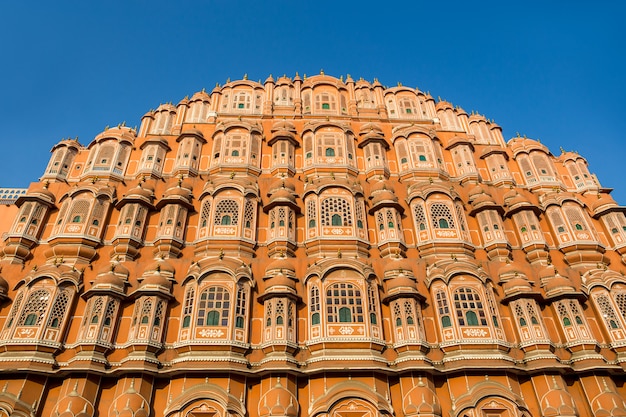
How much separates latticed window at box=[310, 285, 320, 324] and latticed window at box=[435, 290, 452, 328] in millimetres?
5327

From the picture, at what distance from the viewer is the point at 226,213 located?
76.5 feet

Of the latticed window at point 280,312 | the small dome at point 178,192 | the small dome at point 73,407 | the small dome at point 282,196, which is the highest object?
the small dome at point 178,192

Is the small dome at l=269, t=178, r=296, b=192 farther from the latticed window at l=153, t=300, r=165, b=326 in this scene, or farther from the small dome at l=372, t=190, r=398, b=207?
the latticed window at l=153, t=300, r=165, b=326

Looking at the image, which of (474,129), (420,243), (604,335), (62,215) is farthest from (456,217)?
(62,215)

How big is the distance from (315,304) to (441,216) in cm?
871

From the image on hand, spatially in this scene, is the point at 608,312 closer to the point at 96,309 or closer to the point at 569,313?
the point at 569,313

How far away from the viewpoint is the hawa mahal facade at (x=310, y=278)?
1759 cm

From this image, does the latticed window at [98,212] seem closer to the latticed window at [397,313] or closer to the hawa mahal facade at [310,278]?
the hawa mahal facade at [310,278]

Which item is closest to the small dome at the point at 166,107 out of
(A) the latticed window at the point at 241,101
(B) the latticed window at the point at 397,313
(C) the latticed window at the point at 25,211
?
(A) the latticed window at the point at 241,101

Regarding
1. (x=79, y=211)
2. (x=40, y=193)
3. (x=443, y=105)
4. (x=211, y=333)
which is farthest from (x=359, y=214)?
(x=40, y=193)

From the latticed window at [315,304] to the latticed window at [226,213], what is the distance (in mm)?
5489

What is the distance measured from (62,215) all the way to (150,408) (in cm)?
1159

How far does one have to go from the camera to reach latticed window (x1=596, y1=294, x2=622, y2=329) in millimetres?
20370

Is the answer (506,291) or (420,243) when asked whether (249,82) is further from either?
(506,291)
